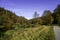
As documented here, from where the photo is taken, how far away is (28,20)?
888 cm

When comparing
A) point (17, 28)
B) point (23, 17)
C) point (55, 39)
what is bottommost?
point (55, 39)

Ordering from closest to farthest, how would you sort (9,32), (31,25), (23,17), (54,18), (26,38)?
(9,32) < (26,38) < (23,17) < (31,25) < (54,18)

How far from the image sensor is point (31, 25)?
9430 mm

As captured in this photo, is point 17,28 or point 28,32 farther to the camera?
point 28,32

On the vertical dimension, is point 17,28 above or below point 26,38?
above

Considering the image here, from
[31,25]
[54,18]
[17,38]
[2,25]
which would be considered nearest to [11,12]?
[2,25]

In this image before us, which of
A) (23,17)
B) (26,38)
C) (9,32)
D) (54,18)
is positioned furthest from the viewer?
(54,18)

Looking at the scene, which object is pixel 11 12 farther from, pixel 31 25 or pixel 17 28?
pixel 31 25

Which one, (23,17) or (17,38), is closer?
(17,38)

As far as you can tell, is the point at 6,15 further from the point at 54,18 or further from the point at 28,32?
the point at 54,18

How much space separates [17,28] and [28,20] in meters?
1.06

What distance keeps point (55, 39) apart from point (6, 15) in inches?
121

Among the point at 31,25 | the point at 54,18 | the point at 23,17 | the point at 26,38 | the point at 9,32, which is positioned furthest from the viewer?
the point at 54,18

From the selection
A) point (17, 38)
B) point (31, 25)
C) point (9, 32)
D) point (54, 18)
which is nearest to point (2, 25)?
point (9, 32)
